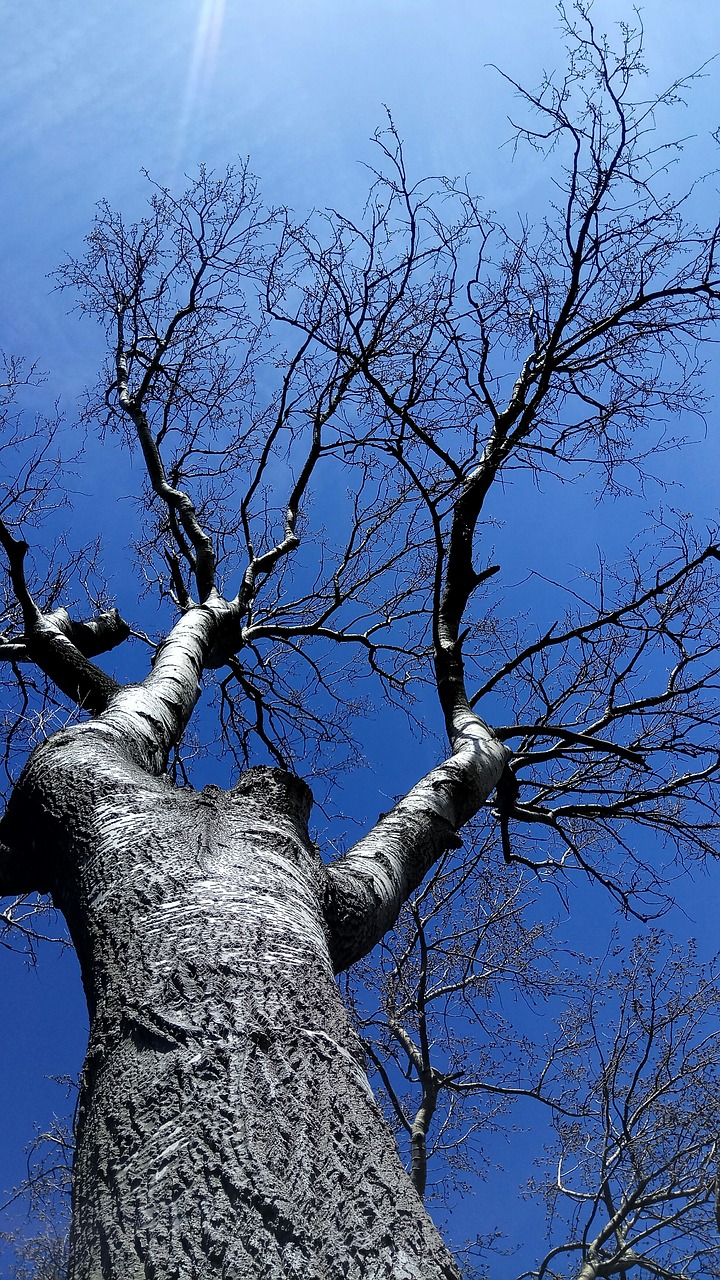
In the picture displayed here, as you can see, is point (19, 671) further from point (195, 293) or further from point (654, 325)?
point (654, 325)

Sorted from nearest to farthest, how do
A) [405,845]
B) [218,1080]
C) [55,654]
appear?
[218,1080], [405,845], [55,654]

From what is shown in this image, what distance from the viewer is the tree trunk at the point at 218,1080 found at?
2.78 feet

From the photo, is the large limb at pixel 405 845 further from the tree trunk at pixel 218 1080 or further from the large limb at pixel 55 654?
the large limb at pixel 55 654

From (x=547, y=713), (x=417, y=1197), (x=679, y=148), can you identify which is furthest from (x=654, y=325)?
(x=417, y=1197)

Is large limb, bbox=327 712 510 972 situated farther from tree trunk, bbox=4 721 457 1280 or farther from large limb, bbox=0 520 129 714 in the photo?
large limb, bbox=0 520 129 714

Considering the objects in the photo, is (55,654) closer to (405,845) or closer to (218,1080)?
(405,845)

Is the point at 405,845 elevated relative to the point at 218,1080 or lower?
elevated

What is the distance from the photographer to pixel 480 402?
4.21m

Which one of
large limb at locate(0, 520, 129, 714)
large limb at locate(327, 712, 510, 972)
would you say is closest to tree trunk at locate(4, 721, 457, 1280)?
large limb at locate(327, 712, 510, 972)

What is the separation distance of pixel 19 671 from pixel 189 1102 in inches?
150

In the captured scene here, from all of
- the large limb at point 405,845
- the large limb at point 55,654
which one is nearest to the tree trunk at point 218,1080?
the large limb at point 405,845

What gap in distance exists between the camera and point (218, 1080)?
3.33 feet

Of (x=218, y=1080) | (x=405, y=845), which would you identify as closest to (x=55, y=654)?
(x=405, y=845)

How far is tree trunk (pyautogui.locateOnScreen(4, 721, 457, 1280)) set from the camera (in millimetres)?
849
